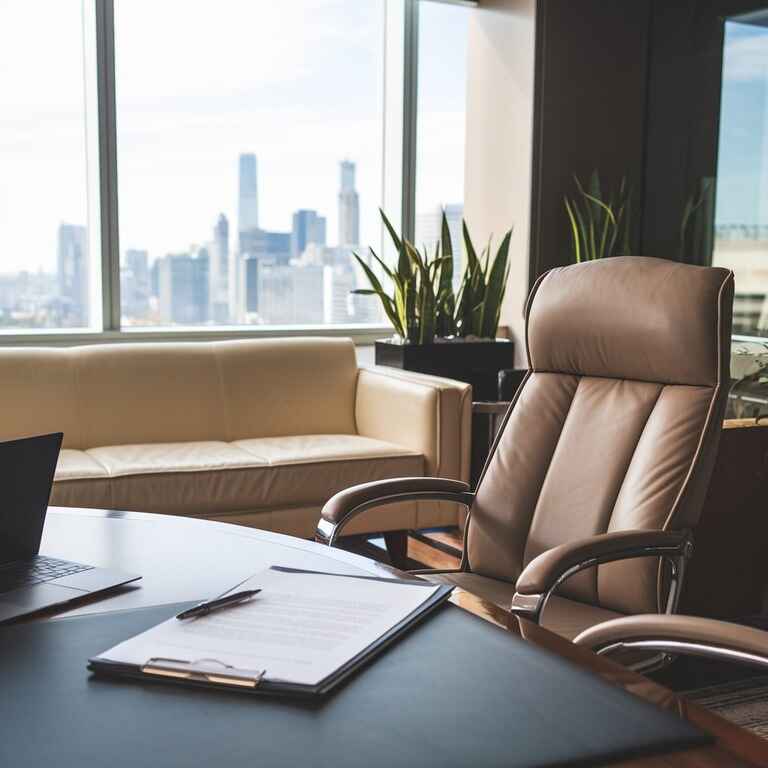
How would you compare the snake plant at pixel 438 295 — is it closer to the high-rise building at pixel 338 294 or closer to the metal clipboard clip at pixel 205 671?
the high-rise building at pixel 338 294

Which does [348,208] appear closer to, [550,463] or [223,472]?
[223,472]

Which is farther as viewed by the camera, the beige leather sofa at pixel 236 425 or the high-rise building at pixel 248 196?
the high-rise building at pixel 248 196

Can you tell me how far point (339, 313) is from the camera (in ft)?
15.3

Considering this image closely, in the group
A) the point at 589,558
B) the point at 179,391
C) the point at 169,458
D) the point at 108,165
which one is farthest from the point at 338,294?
the point at 589,558

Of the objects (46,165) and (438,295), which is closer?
(438,295)

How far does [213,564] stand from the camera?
1.29 m

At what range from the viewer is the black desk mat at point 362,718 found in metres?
0.76

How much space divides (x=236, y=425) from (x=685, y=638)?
8.54ft

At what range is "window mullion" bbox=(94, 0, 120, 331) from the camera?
4.02 meters

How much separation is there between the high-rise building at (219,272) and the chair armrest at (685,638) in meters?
3.37

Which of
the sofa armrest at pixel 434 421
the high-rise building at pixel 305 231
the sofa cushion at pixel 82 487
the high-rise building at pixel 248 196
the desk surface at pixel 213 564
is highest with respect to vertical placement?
the high-rise building at pixel 248 196

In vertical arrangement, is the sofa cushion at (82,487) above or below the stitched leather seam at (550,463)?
below

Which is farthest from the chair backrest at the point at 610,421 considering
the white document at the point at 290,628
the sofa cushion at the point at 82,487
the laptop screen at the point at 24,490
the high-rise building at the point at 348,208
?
the high-rise building at the point at 348,208

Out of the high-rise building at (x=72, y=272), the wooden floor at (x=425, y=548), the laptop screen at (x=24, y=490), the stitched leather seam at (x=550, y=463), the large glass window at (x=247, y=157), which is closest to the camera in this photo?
the laptop screen at (x=24, y=490)
